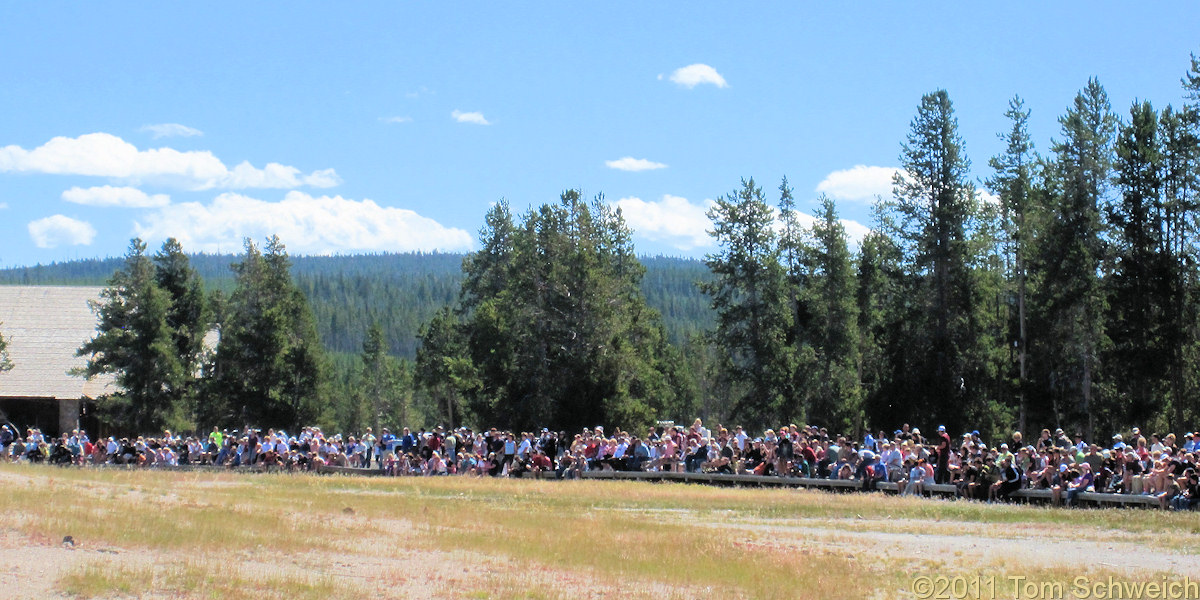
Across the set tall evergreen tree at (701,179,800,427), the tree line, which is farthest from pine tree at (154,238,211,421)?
tall evergreen tree at (701,179,800,427)

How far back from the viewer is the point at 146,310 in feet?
209

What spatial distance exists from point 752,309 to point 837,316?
4.03 m

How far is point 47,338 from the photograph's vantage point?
73.4m

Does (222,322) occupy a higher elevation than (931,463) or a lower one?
higher

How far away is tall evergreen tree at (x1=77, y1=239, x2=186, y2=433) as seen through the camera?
63.5 metres

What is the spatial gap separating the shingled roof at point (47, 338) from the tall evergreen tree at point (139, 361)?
3471mm

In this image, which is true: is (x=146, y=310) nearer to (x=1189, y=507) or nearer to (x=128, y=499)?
(x=128, y=499)

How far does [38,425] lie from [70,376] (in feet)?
10.6

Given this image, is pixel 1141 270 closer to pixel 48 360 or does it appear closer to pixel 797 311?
pixel 797 311

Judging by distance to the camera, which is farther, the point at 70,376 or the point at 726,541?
the point at 70,376

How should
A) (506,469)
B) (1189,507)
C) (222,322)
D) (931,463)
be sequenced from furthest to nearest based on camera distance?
(222,322), (506,469), (931,463), (1189,507)

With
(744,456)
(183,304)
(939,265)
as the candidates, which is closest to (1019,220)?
(939,265)

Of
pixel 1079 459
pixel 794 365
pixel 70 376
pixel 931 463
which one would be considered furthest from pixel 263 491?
pixel 70 376

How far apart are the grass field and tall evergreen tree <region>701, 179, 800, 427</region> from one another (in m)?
27.4
